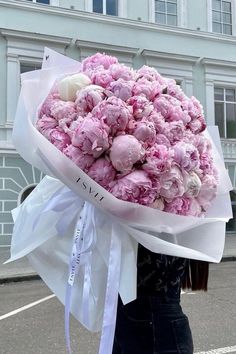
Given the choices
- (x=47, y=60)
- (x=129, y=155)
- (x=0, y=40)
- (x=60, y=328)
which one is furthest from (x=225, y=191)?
(x=0, y=40)

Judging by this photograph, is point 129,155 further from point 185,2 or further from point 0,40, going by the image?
point 185,2

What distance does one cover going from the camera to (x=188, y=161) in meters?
1.67

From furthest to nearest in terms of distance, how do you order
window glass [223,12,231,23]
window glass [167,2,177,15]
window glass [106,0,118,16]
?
window glass [223,12,231,23]
window glass [167,2,177,15]
window glass [106,0,118,16]

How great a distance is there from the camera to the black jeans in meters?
1.76

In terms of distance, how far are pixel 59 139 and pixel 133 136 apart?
262mm

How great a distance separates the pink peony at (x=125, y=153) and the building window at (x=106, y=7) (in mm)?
16358

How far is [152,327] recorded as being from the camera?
5.79 ft

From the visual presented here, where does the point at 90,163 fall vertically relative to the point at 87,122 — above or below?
below

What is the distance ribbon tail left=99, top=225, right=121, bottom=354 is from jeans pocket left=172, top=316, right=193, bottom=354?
32cm

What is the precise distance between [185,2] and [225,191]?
17.6m

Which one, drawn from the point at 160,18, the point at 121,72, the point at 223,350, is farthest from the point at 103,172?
the point at 160,18

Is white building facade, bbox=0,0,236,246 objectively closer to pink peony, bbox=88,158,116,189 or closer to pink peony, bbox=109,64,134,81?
pink peony, bbox=109,64,134,81

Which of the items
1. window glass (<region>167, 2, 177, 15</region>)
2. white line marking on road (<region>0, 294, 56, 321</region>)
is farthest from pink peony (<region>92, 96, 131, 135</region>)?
window glass (<region>167, 2, 177, 15</region>)

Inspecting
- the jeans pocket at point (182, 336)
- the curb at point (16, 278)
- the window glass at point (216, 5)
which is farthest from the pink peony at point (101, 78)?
the window glass at point (216, 5)
